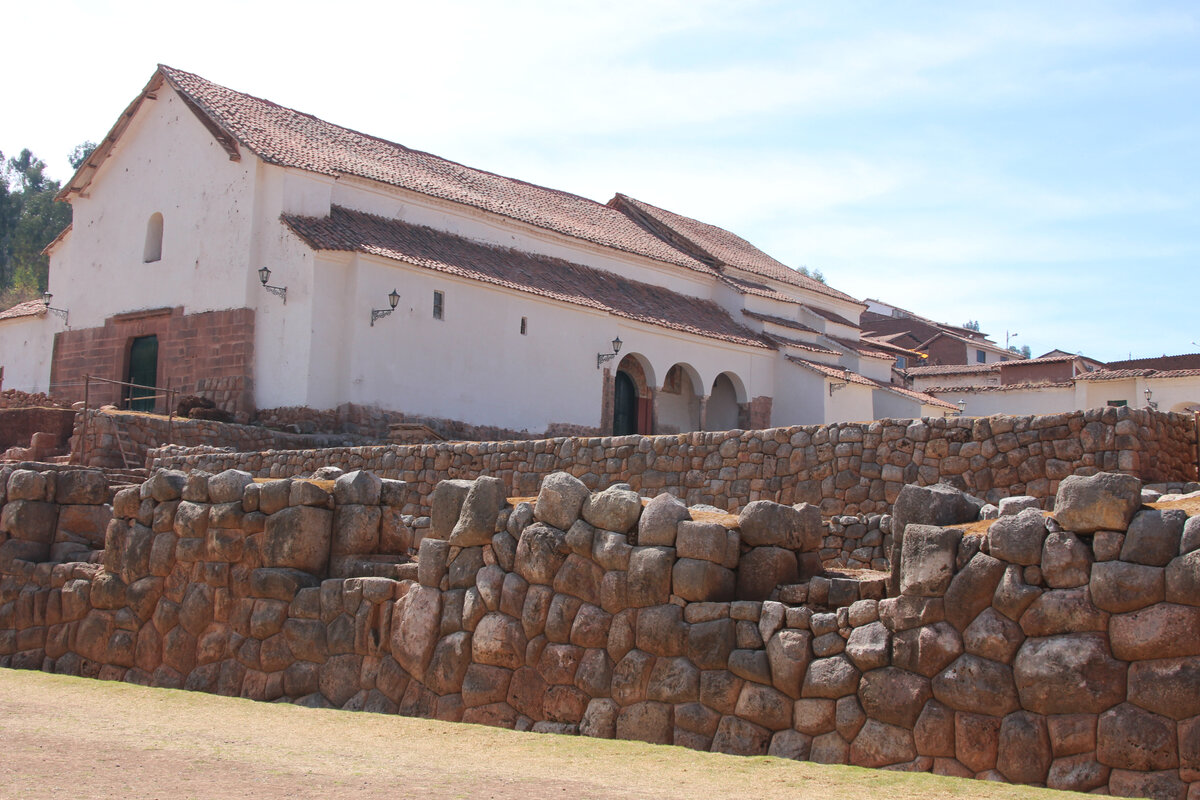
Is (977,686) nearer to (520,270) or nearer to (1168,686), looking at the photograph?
(1168,686)

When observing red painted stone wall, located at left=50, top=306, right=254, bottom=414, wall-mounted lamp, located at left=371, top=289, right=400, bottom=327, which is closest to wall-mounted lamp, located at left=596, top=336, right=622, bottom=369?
wall-mounted lamp, located at left=371, top=289, right=400, bottom=327

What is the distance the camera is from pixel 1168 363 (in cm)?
3828

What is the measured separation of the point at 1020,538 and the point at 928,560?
19.6 inches

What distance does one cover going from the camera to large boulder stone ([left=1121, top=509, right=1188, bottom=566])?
18.0 ft

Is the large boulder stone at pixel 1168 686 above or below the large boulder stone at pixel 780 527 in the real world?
below

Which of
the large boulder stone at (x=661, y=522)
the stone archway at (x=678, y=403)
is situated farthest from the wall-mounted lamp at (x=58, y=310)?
the large boulder stone at (x=661, y=522)

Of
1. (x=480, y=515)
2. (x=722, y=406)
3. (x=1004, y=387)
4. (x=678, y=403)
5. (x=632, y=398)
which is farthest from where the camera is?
(x=1004, y=387)

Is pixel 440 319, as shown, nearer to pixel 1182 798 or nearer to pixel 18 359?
pixel 18 359

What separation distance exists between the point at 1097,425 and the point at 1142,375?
24.8m

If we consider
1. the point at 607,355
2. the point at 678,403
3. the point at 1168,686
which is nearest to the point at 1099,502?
the point at 1168,686

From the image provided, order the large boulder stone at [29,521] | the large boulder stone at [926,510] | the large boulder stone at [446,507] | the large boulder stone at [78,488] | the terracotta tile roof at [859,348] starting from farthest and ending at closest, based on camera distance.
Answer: the terracotta tile roof at [859,348] < the large boulder stone at [78,488] < the large boulder stone at [29,521] < the large boulder stone at [446,507] < the large boulder stone at [926,510]

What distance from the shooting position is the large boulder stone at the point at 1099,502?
18.3 ft

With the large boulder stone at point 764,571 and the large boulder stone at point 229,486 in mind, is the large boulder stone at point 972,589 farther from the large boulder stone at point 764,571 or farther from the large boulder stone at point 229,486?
the large boulder stone at point 229,486

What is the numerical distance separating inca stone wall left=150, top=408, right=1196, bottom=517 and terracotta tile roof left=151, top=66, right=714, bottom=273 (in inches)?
427
